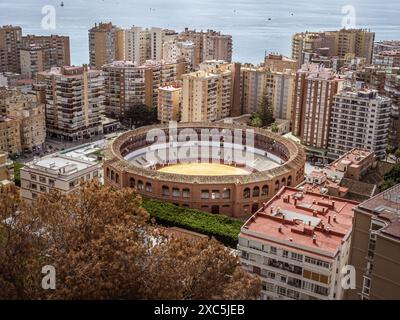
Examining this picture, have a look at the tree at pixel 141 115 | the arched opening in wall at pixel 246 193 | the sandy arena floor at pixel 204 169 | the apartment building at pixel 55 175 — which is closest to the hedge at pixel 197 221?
the arched opening in wall at pixel 246 193

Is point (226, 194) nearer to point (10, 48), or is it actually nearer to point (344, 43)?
point (10, 48)

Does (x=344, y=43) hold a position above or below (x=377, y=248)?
above

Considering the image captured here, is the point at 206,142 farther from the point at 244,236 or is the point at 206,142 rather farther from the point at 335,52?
the point at 335,52

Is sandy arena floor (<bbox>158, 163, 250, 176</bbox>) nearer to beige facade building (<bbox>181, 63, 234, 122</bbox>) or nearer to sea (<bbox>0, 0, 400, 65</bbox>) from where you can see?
beige facade building (<bbox>181, 63, 234, 122</bbox>)

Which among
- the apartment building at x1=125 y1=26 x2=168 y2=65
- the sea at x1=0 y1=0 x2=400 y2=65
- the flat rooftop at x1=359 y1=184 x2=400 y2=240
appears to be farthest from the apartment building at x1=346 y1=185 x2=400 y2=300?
the sea at x1=0 y1=0 x2=400 y2=65

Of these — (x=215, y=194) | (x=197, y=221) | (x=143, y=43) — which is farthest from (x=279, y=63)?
(x=197, y=221)

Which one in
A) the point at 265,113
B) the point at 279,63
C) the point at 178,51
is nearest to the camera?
the point at 265,113

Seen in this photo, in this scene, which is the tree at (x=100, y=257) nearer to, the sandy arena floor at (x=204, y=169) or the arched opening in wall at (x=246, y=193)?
the arched opening in wall at (x=246, y=193)

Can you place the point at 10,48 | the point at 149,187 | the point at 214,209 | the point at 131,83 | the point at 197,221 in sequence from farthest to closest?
the point at 10,48 → the point at 131,83 → the point at 149,187 → the point at 214,209 → the point at 197,221
